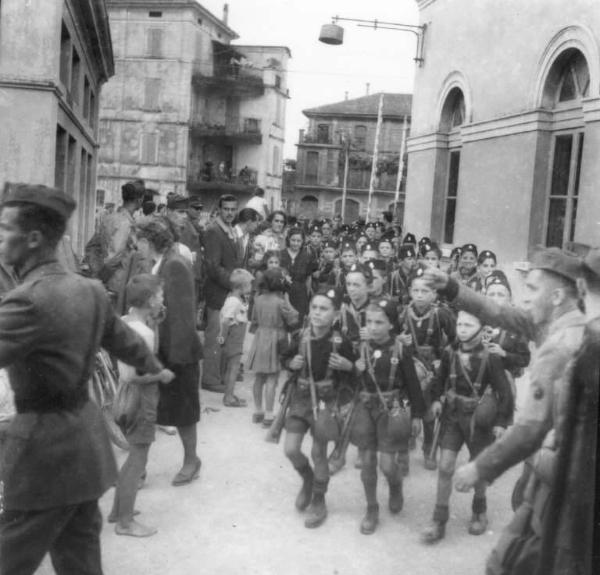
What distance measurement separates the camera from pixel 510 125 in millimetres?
11195

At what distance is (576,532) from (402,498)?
2464 mm

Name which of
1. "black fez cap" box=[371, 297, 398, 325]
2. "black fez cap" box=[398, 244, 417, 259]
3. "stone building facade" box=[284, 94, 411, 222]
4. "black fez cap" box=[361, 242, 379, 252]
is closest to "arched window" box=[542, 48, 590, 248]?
"black fez cap" box=[398, 244, 417, 259]

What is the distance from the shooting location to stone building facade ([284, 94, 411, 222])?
54.6m

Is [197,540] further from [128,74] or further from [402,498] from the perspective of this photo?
[128,74]

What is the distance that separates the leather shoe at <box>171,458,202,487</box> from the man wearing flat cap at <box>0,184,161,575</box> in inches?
91.8

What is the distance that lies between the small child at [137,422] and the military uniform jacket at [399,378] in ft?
4.69

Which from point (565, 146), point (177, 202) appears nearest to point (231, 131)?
point (565, 146)

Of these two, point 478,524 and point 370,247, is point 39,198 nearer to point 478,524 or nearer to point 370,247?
point 478,524

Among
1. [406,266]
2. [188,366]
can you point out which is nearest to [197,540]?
[188,366]

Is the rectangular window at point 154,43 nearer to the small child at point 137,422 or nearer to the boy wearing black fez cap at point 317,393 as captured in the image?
the boy wearing black fez cap at point 317,393

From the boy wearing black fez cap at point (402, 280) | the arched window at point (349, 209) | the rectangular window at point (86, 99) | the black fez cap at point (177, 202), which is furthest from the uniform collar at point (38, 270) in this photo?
the arched window at point (349, 209)

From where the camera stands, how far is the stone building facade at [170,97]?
41.7m

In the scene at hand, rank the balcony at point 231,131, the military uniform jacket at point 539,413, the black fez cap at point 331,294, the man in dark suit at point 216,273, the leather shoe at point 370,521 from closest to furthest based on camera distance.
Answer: the military uniform jacket at point 539,413, the leather shoe at point 370,521, the black fez cap at point 331,294, the man in dark suit at point 216,273, the balcony at point 231,131

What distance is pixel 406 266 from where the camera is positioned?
9695mm
